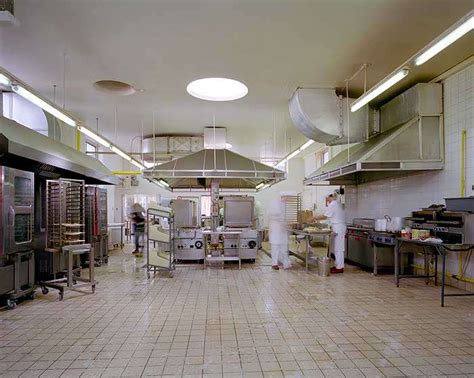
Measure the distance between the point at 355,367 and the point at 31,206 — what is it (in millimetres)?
4451

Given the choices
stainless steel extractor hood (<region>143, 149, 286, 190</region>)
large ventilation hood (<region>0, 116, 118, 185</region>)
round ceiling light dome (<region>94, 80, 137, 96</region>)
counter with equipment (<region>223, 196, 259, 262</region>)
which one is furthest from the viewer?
counter with equipment (<region>223, 196, 259, 262</region>)

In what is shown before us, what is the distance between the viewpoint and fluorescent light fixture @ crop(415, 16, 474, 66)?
9.11ft

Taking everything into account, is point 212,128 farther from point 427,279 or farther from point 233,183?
point 427,279

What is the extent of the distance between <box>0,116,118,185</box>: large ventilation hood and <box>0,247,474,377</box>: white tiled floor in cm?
202

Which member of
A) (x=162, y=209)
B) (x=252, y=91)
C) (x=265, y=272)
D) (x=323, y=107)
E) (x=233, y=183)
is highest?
(x=252, y=91)

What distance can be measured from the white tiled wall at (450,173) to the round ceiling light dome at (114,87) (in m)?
5.29

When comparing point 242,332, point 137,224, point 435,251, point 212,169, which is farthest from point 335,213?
point 137,224

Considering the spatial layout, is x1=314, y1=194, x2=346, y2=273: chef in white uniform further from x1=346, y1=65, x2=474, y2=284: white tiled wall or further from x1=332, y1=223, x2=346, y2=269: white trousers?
x1=346, y1=65, x2=474, y2=284: white tiled wall

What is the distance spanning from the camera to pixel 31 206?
4.61 metres

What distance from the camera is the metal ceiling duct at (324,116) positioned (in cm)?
584

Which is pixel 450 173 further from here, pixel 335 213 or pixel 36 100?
pixel 36 100

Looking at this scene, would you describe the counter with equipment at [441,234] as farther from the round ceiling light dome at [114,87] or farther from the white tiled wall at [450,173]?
the round ceiling light dome at [114,87]

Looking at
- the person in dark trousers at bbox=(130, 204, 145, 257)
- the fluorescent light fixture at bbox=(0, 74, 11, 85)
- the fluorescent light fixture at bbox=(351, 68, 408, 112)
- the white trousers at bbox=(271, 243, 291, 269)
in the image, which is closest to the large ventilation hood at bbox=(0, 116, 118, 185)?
the fluorescent light fixture at bbox=(0, 74, 11, 85)

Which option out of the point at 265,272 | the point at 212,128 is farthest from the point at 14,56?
the point at 265,272
